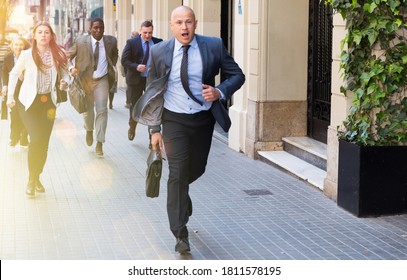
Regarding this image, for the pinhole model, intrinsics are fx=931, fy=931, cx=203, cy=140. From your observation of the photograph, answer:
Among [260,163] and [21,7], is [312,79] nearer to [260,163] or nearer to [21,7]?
[260,163]

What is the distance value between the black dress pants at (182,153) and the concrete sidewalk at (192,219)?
335 millimetres

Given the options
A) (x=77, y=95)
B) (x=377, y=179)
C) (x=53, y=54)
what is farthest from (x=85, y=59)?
(x=377, y=179)

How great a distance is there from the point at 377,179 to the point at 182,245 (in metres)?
2.38

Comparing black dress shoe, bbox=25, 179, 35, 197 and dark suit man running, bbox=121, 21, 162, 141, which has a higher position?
dark suit man running, bbox=121, 21, 162, 141

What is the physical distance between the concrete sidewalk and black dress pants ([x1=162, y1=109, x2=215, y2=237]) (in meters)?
0.33

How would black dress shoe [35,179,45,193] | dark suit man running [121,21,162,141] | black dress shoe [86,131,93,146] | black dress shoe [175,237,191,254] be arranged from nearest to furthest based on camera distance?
Answer: black dress shoe [175,237,191,254] < black dress shoe [35,179,45,193] < black dress shoe [86,131,93,146] < dark suit man running [121,21,162,141]

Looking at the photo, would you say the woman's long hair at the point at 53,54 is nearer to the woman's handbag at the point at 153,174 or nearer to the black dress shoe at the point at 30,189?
the black dress shoe at the point at 30,189

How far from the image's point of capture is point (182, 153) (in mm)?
7410

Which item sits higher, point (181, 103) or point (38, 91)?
point (181, 103)

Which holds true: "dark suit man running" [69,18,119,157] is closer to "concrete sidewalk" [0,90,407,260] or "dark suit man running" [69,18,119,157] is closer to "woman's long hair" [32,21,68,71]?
"concrete sidewalk" [0,90,407,260]

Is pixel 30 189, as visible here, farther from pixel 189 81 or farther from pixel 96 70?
pixel 96 70

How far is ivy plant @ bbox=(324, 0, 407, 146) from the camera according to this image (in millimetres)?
8734

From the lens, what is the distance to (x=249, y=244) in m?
7.81

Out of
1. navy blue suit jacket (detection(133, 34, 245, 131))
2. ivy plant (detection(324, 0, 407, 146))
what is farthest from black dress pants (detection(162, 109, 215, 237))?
ivy plant (detection(324, 0, 407, 146))
